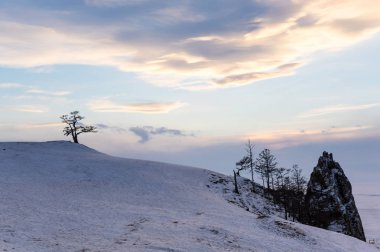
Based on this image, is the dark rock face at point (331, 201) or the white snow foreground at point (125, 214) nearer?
the white snow foreground at point (125, 214)

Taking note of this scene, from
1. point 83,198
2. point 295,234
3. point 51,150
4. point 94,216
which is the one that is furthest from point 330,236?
point 51,150

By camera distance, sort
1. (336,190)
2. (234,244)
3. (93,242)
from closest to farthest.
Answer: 1. (93,242)
2. (234,244)
3. (336,190)

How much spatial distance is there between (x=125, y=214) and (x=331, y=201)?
113ft

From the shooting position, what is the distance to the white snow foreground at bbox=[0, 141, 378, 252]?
28938 mm

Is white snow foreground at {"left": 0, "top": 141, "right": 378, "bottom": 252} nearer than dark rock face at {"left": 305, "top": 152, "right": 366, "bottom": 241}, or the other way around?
white snow foreground at {"left": 0, "top": 141, "right": 378, "bottom": 252}

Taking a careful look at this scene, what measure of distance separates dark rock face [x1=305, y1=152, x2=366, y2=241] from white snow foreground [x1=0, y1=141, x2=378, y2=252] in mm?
8623

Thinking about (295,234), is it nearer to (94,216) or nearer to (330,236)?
(330,236)

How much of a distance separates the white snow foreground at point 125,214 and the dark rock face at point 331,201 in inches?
340

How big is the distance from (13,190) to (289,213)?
3984 cm

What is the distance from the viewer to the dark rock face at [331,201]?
59312 mm

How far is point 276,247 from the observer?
32.0 metres

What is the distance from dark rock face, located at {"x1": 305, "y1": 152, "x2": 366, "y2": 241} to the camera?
59.3 m

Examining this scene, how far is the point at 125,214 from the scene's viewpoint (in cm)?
3900

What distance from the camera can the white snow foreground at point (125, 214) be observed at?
28.9 m
